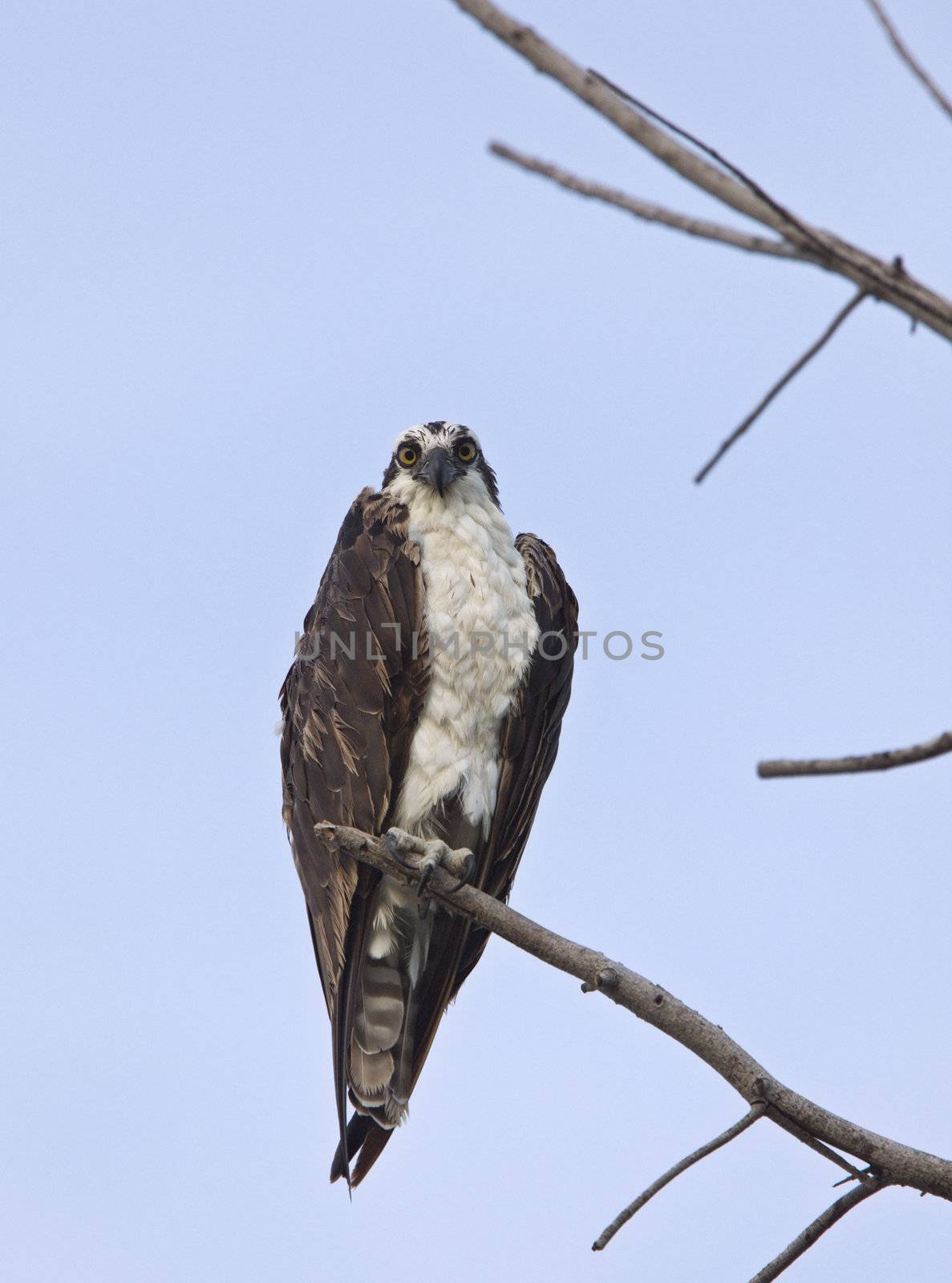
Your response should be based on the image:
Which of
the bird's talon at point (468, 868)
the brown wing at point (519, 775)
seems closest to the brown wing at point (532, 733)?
the brown wing at point (519, 775)

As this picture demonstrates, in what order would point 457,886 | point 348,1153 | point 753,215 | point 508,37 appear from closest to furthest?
1. point 753,215
2. point 508,37
3. point 457,886
4. point 348,1153

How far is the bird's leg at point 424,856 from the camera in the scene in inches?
212

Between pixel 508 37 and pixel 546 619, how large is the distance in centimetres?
440

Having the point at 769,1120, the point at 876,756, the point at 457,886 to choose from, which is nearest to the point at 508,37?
the point at 876,756

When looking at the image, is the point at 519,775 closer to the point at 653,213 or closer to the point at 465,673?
the point at 465,673

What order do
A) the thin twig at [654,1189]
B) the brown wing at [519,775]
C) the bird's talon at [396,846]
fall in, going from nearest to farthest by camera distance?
the thin twig at [654,1189] → the bird's talon at [396,846] → the brown wing at [519,775]

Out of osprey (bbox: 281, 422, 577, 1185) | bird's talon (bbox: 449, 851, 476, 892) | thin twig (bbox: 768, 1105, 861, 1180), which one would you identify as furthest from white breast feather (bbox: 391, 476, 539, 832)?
thin twig (bbox: 768, 1105, 861, 1180)

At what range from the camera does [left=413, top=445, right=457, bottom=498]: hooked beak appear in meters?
6.46

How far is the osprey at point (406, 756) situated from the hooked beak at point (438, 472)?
18 cm

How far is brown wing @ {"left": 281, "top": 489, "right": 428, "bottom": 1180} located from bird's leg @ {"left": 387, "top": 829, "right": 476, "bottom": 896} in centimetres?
30

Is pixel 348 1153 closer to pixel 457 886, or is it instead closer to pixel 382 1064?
pixel 382 1064

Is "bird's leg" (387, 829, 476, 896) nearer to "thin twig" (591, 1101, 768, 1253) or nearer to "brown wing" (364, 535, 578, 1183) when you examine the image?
"brown wing" (364, 535, 578, 1183)

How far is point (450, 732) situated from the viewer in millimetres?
5980

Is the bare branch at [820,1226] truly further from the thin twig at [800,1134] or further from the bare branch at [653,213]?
the bare branch at [653,213]
